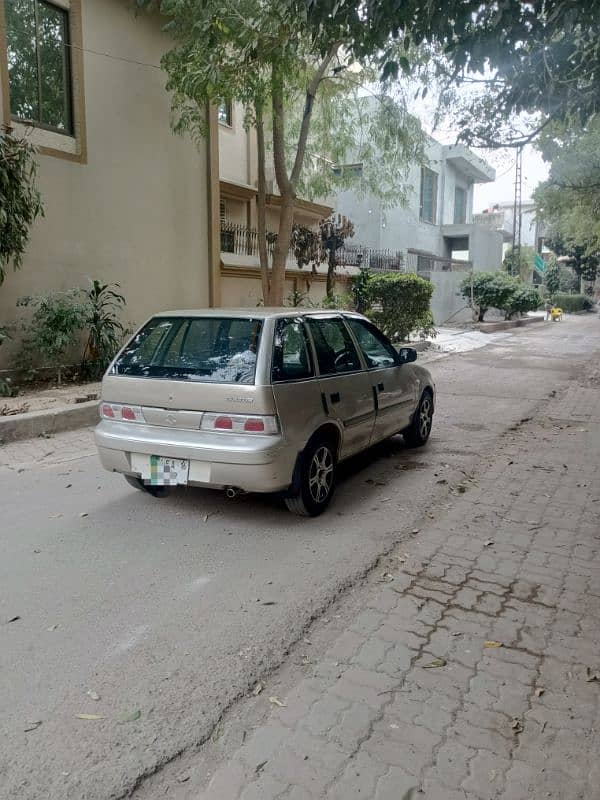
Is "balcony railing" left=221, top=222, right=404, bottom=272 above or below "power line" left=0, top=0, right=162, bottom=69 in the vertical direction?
below

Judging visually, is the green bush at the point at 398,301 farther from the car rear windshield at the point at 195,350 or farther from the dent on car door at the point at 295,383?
the car rear windshield at the point at 195,350

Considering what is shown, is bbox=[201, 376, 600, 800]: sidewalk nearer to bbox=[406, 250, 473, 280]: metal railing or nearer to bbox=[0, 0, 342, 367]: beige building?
bbox=[0, 0, 342, 367]: beige building

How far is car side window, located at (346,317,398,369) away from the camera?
6.24 metres

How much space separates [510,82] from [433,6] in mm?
2547

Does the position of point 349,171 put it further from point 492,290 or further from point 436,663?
point 436,663

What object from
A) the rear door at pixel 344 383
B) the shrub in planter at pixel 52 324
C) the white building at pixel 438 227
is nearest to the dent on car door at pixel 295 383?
the rear door at pixel 344 383

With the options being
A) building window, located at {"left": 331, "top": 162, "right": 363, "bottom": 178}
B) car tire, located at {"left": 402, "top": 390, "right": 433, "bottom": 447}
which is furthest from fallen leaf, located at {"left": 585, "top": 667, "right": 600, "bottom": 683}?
building window, located at {"left": 331, "top": 162, "right": 363, "bottom": 178}

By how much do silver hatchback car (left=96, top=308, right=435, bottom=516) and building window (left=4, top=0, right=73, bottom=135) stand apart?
7.14m

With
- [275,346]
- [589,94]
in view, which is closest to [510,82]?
[589,94]

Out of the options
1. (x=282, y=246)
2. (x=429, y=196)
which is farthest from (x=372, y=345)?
(x=429, y=196)

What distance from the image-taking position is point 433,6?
17.6 ft

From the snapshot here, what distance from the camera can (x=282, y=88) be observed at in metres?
11.8

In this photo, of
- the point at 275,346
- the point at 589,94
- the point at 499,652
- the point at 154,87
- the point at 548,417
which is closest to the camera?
the point at 499,652

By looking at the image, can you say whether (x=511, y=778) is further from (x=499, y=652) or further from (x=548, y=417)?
(x=548, y=417)
